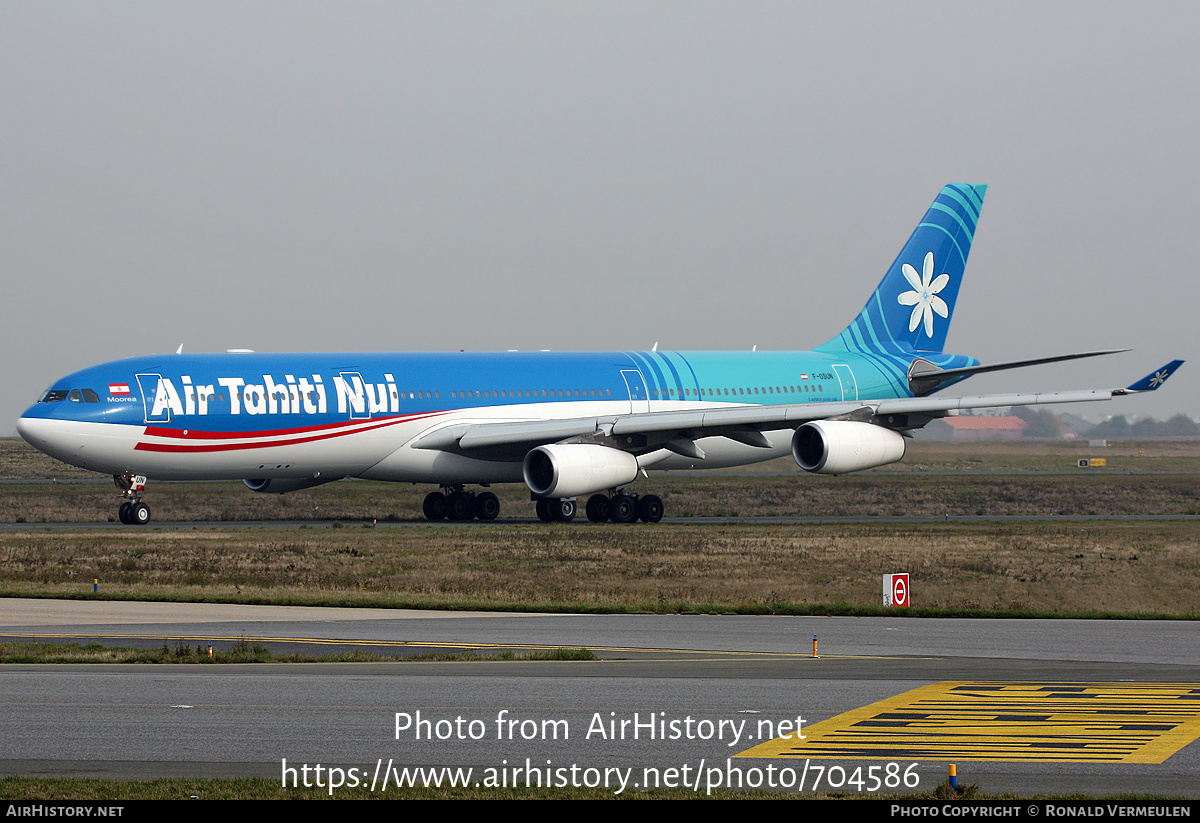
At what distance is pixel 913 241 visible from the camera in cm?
4991

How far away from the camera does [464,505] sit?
43.1 metres

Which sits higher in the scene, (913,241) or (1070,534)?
(913,241)

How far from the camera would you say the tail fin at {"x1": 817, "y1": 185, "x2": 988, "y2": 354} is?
49.5m

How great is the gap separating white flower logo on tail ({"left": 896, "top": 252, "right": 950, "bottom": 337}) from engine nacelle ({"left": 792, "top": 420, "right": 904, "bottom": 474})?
452 inches

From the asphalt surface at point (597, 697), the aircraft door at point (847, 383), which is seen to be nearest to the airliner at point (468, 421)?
the aircraft door at point (847, 383)

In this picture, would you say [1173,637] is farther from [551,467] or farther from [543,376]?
[543,376]

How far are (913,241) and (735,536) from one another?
18.4m

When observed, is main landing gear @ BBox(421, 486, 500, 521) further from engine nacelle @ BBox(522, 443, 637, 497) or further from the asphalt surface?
the asphalt surface

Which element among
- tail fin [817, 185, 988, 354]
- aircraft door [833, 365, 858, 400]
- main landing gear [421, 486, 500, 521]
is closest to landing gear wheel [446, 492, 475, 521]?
main landing gear [421, 486, 500, 521]

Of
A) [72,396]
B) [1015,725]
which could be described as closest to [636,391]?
[72,396]

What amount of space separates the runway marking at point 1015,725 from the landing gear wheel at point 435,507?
95.6 ft

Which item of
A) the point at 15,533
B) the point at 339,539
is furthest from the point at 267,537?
the point at 15,533

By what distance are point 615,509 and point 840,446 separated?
6790 millimetres

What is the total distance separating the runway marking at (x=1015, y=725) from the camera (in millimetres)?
11492
